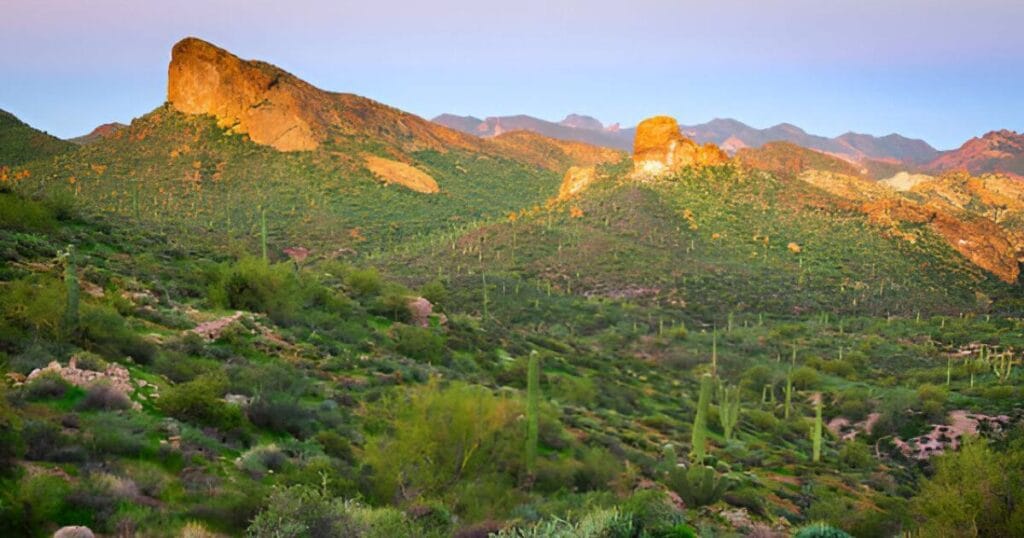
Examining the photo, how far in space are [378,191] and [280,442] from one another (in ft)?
260

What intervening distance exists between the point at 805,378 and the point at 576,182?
5444 cm

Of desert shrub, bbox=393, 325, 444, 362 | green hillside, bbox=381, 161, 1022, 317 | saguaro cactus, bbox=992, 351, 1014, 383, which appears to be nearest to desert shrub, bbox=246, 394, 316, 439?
desert shrub, bbox=393, 325, 444, 362

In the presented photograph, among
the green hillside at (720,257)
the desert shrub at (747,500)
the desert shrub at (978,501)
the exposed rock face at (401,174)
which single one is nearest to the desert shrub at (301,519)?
the desert shrub at (978,501)

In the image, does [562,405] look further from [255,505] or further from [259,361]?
[255,505]

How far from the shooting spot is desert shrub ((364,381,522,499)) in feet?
41.3

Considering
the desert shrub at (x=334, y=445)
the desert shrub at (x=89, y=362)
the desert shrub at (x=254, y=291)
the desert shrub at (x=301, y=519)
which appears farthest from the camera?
the desert shrub at (x=254, y=291)

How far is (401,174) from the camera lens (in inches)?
3816

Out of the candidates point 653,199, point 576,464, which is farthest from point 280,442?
point 653,199

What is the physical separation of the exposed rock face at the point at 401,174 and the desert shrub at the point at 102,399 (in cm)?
8328

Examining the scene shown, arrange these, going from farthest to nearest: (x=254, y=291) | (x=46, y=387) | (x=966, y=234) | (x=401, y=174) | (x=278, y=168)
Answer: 1. (x=401, y=174)
2. (x=278, y=168)
3. (x=966, y=234)
4. (x=254, y=291)
5. (x=46, y=387)

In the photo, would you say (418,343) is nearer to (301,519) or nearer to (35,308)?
(35,308)

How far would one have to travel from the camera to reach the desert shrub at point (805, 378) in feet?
139

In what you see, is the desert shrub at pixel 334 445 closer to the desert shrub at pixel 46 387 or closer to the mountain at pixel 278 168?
the desert shrub at pixel 46 387

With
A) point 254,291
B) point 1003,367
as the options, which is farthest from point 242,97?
point 1003,367
